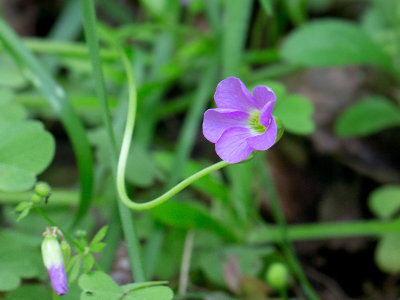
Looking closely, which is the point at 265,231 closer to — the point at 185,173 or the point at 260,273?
the point at 260,273

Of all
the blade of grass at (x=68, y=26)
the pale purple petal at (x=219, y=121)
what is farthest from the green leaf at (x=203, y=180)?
the blade of grass at (x=68, y=26)

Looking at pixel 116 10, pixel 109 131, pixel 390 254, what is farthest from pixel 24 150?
pixel 116 10

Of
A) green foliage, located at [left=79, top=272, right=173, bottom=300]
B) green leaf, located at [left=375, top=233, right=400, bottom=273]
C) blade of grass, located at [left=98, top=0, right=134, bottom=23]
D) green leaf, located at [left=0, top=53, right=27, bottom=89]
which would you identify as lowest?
green leaf, located at [left=375, top=233, right=400, bottom=273]

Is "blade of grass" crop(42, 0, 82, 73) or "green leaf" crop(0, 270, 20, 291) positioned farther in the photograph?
"blade of grass" crop(42, 0, 82, 73)

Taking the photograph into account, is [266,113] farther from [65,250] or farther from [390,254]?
[390,254]

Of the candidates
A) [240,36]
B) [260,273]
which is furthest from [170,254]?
[240,36]

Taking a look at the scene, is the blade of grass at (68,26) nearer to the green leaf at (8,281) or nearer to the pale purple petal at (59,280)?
the green leaf at (8,281)

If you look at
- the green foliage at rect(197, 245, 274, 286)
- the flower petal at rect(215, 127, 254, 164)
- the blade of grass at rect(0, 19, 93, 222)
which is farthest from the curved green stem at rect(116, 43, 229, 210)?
the green foliage at rect(197, 245, 274, 286)

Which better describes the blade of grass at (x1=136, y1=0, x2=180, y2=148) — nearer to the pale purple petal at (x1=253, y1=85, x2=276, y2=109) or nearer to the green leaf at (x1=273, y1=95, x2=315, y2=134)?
the green leaf at (x1=273, y1=95, x2=315, y2=134)
